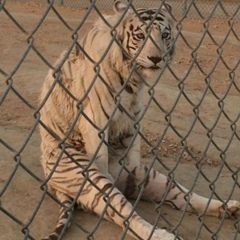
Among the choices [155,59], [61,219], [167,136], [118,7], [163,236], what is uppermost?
[118,7]

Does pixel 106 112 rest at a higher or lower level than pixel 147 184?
higher

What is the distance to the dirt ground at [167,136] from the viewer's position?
330cm

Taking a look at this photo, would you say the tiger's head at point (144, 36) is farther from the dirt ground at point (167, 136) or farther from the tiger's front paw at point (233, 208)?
the tiger's front paw at point (233, 208)

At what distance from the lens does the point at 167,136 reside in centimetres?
595

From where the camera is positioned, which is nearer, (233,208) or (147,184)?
(233,208)

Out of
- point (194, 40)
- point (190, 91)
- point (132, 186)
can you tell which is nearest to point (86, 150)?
point (132, 186)

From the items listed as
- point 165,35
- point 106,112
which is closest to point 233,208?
point 106,112

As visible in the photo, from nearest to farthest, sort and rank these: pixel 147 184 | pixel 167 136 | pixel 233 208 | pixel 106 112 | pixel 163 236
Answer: pixel 163 236, pixel 233 208, pixel 106 112, pixel 147 184, pixel 167 136

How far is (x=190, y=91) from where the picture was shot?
7684 mm

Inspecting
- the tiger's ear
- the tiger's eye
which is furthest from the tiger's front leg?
the tiger's ear

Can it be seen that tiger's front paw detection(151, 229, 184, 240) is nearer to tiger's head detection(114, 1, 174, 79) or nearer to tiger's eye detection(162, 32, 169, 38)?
tiger's head detection(114, 1, 174, 79)

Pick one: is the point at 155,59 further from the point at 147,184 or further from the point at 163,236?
the point at 163,236

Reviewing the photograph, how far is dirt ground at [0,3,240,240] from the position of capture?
10.8 feet

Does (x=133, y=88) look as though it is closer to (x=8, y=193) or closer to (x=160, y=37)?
(x=160, y=37)
